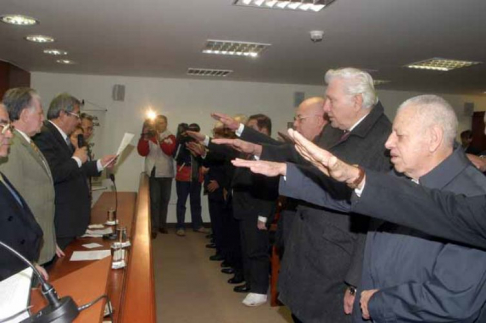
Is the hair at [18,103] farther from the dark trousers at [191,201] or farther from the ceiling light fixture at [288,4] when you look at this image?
the dark trousers at [191,201]

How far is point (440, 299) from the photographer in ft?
4.05

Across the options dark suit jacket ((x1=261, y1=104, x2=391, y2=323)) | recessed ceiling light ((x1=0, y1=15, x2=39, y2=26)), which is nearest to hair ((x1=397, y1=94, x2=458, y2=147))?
dark suit jacket ((x1=261, y1=104, x2=391, y2=323))

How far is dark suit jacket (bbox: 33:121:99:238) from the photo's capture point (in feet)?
8.79

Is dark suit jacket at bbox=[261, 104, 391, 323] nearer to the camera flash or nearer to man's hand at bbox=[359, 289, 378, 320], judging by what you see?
man's hand at bbox=[359, 289, 378, 320]

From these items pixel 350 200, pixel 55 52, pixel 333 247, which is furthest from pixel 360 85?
pixel 55 52

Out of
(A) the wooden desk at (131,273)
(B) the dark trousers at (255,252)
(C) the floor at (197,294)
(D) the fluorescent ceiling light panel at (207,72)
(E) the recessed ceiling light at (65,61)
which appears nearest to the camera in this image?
(A) the wooden desk at (131,273)

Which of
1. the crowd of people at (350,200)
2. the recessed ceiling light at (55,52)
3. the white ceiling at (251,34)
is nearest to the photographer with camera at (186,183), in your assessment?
the white ceiling at (251,34)

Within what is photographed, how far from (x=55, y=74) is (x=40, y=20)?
3334mm

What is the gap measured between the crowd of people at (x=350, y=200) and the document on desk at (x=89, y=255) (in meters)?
0.10

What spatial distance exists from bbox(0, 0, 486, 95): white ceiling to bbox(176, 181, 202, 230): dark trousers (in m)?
1.81

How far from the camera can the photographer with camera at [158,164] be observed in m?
6.54

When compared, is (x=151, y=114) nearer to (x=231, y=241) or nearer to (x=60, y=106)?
(x=231, y=241)

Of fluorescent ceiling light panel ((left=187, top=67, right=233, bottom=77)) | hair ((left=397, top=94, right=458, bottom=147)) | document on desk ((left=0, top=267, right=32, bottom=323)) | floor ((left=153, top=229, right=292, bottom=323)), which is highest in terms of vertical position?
fluorescent ceiling light panel ((left=187, top=67, right=233, bottom=77))

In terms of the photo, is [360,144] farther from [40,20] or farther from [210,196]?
[210,196]
